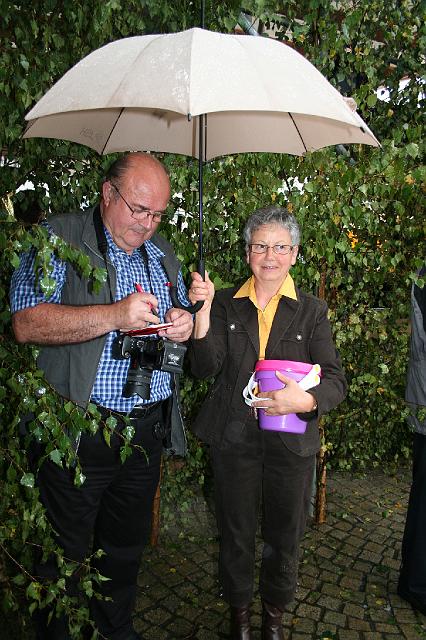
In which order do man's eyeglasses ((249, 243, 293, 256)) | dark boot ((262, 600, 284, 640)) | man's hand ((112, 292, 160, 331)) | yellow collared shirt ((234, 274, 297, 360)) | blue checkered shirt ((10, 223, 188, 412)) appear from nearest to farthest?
man's hand ((112, 292, 160, 331)), blue checkered shirt ((10, 223, 188, 412)), man's eyeglasses ((249, 243, 293, 256)), yellow collared shirt ((234, 274, 297, 360)), dark boot ((262, 600, 284, 640))

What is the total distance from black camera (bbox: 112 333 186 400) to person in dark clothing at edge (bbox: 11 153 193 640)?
59 millimetres

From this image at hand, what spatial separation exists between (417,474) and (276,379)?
143cm

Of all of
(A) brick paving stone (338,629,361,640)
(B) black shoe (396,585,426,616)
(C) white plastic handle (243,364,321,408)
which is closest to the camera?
(C) white plastic handle (243,364,321,408)

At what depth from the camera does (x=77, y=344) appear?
7.93 ft

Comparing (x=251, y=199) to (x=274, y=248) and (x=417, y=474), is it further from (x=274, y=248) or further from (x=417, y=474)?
(x=417, y=474)

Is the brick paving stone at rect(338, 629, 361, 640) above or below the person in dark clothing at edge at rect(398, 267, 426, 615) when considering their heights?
below

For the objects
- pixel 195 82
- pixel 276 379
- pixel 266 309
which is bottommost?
pixel 276 379

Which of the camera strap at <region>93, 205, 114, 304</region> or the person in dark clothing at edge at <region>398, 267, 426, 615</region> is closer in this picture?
the camera strap at <region>93, 205, 114, 304</region>

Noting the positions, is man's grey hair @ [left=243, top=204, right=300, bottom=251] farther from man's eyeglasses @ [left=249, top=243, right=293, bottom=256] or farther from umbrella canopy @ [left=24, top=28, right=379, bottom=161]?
umbrella canopy @ [left=24, top=28, right=379, bottom=161]

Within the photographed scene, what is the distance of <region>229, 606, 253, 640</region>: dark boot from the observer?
3008 mm

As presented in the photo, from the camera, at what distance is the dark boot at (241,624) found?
3008mm

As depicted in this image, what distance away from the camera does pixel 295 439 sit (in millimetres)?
2750

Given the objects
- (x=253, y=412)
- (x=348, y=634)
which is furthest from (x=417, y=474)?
(x=253, y=412)

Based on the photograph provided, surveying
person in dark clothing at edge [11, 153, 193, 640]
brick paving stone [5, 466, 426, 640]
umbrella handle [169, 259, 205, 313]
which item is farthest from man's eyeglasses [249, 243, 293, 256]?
brick paving stone [5, 466, 426, 640]
